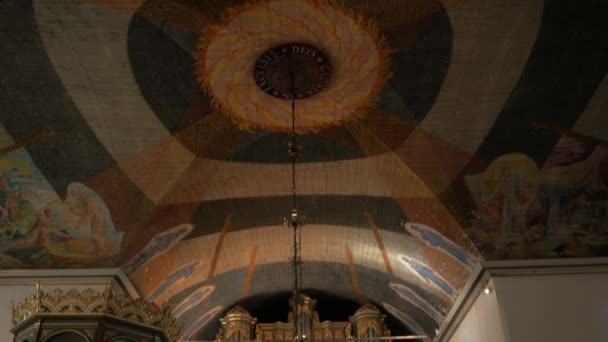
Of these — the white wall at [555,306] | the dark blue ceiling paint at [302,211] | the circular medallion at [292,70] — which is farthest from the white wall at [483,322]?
the circular medallion at [292,70]

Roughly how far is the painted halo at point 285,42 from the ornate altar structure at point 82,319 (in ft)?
10.3

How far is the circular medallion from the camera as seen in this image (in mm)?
7332

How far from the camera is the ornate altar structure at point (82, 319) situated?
5.75 m

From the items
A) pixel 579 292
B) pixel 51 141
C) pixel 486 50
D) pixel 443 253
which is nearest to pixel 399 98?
pixel 486 50

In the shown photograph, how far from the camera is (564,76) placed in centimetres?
745

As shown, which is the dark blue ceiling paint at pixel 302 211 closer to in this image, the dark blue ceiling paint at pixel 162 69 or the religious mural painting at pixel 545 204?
the religious mural painting at pixel 545 204

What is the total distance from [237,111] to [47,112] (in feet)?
8.53

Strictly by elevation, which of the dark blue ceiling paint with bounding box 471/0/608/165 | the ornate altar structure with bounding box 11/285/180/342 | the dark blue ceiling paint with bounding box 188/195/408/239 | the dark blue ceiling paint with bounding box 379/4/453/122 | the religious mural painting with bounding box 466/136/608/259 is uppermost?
the dark blue ceiling paint with bounding box 188/195/408/239

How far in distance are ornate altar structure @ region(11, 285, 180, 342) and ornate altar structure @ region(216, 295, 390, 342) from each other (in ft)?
29.2

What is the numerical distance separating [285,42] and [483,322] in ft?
19.9

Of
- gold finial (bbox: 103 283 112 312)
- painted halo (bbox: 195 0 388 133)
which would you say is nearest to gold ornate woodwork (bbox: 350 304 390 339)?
painted halo (bbox: 195 0 388 133)

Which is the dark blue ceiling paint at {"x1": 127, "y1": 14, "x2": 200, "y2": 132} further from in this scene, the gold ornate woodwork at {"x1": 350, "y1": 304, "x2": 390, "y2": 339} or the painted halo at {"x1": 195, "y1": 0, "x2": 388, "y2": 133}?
the gold ornate woodwork at {"x1": 350, "y1": 304, "x2": 390, "y2": 339}

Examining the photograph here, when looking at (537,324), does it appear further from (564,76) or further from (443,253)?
(564,76)

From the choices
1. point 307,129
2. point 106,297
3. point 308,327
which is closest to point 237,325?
point 308,327
